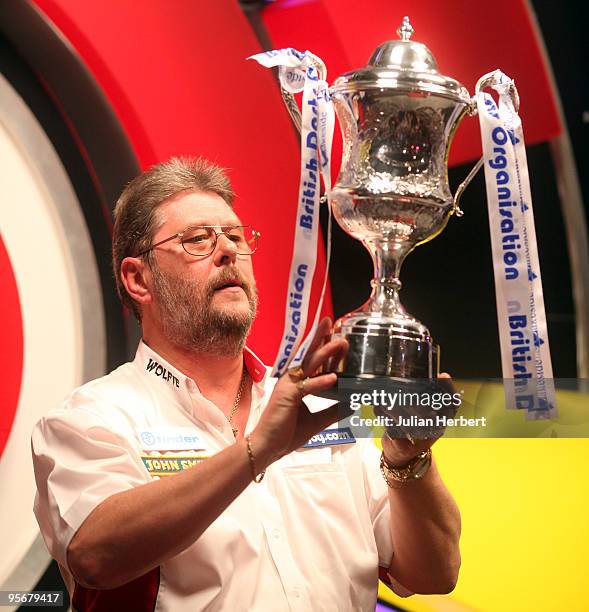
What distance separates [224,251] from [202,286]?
0.10 meters

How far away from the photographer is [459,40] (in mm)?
2477

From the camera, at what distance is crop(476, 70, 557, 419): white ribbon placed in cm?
160

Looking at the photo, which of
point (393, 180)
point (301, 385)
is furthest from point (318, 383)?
point (393, 180)

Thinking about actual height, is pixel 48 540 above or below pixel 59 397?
below

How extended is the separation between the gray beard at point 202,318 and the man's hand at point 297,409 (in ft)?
1.83

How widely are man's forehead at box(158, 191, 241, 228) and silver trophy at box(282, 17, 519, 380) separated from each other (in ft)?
1.80

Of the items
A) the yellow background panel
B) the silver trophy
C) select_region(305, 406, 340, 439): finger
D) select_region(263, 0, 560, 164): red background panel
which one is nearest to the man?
select_region(305, 406, 340, 439): finger

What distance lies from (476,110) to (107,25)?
3.67ft

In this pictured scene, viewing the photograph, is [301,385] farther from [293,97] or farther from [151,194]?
[151,194]

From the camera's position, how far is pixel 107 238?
8.41 ft

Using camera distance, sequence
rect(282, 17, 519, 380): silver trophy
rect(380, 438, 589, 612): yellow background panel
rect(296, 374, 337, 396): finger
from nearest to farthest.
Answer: rect(296, 374, 337, 396): finger
rect(282, 17, 519, 380): silver trophy
rect(380, 438, 589, 612): yellow background panel

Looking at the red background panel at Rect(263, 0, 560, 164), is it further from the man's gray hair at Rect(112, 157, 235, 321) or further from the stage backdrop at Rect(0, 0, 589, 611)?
the man's gray hair at Rect(112, 157, 235, 321)

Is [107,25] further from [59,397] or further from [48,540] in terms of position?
[48,540]

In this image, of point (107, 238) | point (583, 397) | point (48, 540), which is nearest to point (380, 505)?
point (583, 397)
